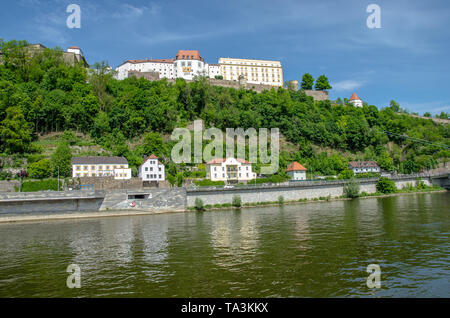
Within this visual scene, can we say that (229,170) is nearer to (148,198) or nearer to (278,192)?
(278,192)

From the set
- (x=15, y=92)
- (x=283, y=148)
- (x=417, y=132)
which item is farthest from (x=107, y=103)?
(x=417, y=132)

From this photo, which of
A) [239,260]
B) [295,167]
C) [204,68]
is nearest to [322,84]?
[204,68]

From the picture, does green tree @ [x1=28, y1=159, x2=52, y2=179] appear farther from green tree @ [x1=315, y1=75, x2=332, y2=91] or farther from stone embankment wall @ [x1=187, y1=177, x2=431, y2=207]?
green tree @ [x1=315, y1=75, x2=332, y2=91]

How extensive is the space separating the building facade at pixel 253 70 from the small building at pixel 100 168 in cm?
6548

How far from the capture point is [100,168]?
5538cm

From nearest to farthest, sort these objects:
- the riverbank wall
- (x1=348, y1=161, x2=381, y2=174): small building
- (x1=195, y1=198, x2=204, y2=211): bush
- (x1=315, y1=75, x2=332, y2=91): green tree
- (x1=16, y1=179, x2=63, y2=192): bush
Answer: the riverbank wall, (x1=16, y1=179, x2=63, y2=192): bush, (x1=195, y1=198, x2=204, y2=211): bush, (x1=348, y1=161, x2=381, y2=174): small building, (x1=315, y1=75, x2=332, y2=91): green tree

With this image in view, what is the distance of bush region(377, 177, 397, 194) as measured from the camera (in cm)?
6084

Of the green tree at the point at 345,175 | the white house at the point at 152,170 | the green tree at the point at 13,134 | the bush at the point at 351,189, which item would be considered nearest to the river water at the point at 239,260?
the white house at the point at 152,170

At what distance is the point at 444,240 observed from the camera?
21.2 m

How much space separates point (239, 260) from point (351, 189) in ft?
148

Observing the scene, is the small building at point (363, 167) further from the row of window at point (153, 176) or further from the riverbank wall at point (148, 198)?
the row of window at point (153, 176)

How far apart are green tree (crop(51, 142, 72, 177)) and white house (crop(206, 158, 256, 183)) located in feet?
80.6

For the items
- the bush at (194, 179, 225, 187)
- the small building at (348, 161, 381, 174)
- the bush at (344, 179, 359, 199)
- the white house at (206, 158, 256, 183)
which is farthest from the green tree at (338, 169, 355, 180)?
the bush at (194, 179, 225, 187)

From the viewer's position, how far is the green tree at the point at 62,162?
52719mm
